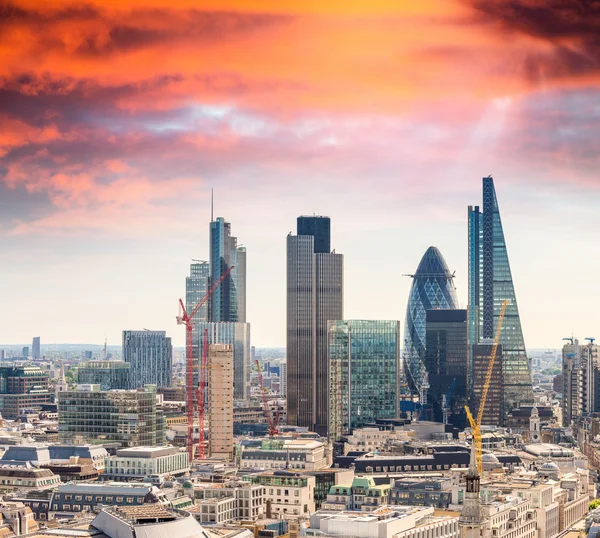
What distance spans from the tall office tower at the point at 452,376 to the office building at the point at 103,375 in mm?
37261

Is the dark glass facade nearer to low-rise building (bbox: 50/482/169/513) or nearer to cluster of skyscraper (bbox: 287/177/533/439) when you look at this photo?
cluster of skyscraper (bbox: 287/177/533/439)

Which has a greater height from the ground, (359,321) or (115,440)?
(359,321)

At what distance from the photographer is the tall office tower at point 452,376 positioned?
180 m

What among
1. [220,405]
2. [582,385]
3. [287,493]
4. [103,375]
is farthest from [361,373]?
[287,493]

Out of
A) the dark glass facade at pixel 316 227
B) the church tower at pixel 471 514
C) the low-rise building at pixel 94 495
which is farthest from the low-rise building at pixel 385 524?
the dark glass facade at pixel 316 227

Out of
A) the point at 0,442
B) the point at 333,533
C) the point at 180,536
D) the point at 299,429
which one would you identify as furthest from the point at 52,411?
the point at 180,536

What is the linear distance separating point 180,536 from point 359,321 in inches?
3955

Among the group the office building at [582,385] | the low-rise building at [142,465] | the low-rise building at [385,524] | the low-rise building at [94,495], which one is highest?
the office building at [582,385]

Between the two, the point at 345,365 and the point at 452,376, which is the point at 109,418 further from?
the point at 452,376

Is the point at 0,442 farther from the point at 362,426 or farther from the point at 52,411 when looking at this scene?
the point at 52,411

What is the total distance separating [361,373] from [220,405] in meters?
33.2

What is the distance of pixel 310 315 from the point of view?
169 metres

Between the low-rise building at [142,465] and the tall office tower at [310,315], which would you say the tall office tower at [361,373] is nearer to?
the tall office tower at [310,315]

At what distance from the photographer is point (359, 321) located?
523ft
